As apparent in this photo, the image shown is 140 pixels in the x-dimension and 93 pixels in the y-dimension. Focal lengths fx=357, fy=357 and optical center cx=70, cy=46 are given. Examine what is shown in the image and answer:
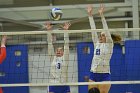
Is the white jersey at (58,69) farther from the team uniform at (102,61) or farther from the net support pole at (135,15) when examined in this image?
the net support pole at (135,15)

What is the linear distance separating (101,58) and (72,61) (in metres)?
3.79

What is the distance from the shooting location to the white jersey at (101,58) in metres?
5.93

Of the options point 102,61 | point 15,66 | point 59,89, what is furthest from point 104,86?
point 15,66

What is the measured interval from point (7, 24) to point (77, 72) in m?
2.44

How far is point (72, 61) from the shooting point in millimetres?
9703

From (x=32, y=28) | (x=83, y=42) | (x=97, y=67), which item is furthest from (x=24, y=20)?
(x=97, y=67)

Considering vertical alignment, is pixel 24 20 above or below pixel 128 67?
above

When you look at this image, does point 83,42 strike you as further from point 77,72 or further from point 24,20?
point 24,20

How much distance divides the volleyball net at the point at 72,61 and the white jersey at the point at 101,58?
Answer: 2917 millimetres

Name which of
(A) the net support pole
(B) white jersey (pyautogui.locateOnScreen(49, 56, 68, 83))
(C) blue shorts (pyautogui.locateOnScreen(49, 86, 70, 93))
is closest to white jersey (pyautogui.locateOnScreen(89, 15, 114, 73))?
(B) white jersey (pyautogui.locateOnScreen(49, 56, 68, 83))

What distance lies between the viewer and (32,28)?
10.0 metres

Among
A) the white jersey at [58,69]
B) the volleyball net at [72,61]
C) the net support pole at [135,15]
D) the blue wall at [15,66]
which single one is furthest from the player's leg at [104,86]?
the blue wall at [15,66]

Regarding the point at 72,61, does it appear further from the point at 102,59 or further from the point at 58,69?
the point at 102,59

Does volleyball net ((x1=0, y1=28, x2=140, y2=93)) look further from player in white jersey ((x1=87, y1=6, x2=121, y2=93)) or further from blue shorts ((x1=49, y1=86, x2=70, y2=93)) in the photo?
player in white jersey ((x1=87, y1=6, x2=121, y2=93))
